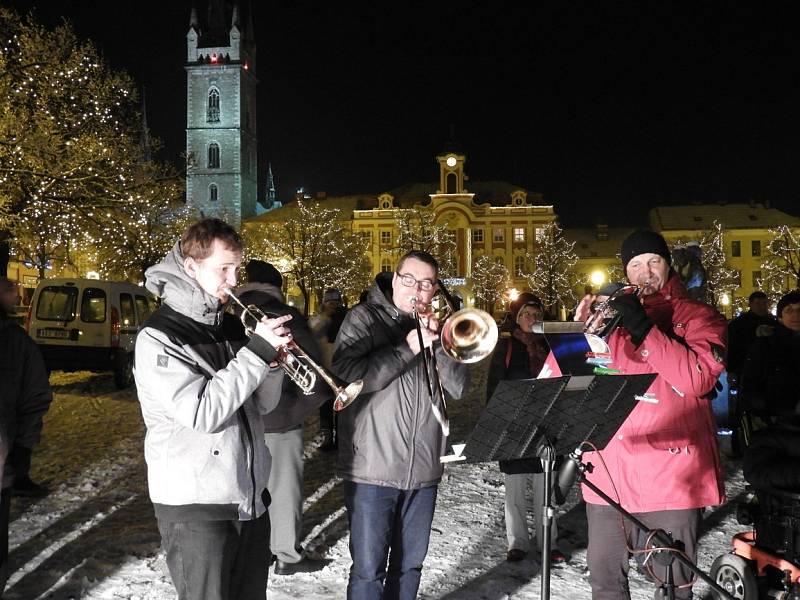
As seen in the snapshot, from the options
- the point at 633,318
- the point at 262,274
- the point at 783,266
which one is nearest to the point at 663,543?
the point at 633,318

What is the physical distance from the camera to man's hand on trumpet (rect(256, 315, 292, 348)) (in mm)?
3084

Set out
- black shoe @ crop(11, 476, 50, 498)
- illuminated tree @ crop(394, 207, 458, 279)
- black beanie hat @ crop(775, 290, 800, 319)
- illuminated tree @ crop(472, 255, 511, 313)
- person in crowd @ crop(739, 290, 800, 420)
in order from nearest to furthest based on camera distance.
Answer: person in crowd @ crop(739, 290, 800, 420), black beanie hat @ crop(775, 290, 800, 319), black shoe @ crop(11, 476, 50, 498), illuminated tree @ crop(394, 207, 458, 279), illuminated tree @ crop(472, 255, 511, 313)

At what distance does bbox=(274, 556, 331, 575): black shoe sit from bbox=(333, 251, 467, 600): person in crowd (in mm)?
1674

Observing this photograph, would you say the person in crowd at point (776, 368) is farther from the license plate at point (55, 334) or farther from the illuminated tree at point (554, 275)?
the illuminated tree at point (554, 275)

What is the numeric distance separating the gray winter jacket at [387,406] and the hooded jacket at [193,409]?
2.95ft

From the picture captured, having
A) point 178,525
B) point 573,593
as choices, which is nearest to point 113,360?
point 573,593

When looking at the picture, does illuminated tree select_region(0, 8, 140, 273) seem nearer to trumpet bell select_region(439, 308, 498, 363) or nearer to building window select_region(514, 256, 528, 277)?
trumpet bell select_region(439, 308, 498, 363)

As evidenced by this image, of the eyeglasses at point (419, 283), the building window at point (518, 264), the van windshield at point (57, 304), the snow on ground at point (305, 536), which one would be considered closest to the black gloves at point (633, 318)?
the eyeglasses at point (419, 283)

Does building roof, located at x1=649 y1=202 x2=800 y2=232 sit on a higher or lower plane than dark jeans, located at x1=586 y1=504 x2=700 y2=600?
higher

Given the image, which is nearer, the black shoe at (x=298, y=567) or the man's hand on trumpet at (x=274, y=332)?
the man's hand on trumpet at (x=274, y=332)

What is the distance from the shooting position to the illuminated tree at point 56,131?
1636 cm

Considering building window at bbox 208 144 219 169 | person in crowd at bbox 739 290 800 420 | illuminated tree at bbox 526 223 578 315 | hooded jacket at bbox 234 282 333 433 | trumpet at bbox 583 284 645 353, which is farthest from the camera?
building window at bbox 208 144 219 169

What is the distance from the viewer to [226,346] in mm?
3439

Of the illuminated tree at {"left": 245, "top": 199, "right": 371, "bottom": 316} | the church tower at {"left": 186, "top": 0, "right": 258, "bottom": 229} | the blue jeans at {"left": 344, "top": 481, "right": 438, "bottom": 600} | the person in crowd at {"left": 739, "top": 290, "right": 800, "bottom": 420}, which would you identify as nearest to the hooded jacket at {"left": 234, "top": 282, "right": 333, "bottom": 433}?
the blue jeans at {"left": 344, "top": 481, "right": 438, "bottom": 600}
